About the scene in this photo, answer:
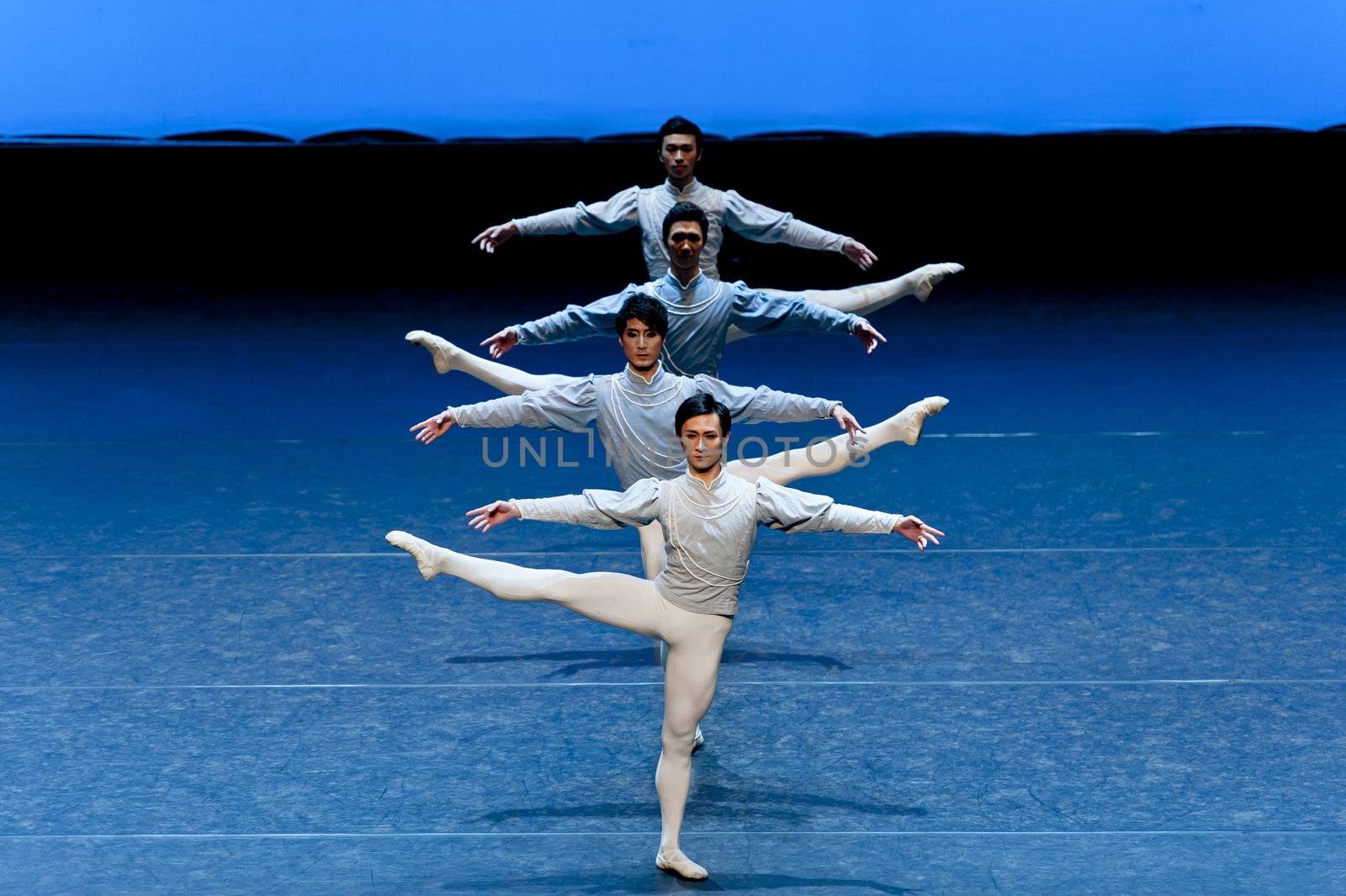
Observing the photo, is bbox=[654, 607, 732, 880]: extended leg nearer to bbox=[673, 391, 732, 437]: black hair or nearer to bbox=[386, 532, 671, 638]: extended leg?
bbox=[386, 532, 671, 638]: extended leg

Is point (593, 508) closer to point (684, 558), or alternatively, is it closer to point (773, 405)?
point (684, 558)

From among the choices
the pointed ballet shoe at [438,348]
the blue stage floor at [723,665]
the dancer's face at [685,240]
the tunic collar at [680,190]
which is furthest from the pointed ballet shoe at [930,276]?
the pointed ballet shoe at [438,348]

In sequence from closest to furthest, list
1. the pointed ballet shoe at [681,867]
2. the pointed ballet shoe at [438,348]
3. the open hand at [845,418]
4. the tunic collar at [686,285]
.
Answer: the pointed ballet shoe at [681,867] < the open hand at [845,418] < the tunic collar at [686,285] < the pointed ballet shoe at [438,348]

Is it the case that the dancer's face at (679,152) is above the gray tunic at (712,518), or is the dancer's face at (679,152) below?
above

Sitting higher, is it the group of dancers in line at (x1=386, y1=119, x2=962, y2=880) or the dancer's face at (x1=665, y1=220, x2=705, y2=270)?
the dancer's face at (x1=665, y1=220, x2=705, y2=270)

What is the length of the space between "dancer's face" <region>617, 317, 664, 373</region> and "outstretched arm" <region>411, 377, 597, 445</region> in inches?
8.0

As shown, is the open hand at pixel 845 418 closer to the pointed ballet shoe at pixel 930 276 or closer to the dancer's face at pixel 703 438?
the dancer's face at pixel 703 438

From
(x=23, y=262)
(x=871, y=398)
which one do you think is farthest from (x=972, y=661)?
(x=23, y=262)

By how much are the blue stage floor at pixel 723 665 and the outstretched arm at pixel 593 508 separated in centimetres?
79

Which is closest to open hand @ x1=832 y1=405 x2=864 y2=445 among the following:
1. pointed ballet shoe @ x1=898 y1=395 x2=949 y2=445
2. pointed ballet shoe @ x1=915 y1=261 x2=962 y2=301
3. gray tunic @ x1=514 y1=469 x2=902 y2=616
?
pointed ballet shoe @ x1=898 y1=395 x2=949 y2=445

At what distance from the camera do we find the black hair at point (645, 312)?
4.61 m

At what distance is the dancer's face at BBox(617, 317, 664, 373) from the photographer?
464 cm

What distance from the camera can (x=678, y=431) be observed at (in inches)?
161

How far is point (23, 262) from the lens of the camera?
10.6 metres
